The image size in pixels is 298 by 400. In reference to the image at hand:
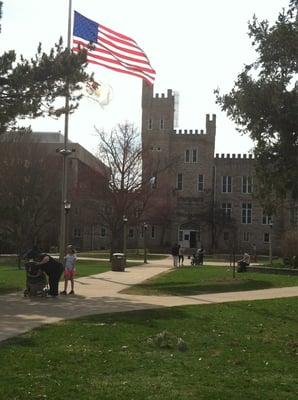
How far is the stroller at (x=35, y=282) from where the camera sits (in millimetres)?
18797

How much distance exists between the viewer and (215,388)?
7.49 metres

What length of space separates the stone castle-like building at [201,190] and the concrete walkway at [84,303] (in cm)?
6373

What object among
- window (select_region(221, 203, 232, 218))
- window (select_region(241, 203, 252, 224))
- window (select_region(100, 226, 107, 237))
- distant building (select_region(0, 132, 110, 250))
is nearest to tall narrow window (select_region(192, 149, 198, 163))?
window (select_region(221, 203, 232, 218))

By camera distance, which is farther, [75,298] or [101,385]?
[75,298]

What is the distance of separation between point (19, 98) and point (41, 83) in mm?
887

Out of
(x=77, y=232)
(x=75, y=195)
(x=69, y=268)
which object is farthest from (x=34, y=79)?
(x=77, y=232)

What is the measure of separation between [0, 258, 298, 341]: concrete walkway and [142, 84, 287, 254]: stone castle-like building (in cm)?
6373

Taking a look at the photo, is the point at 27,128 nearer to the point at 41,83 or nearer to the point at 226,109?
the point at 41,83

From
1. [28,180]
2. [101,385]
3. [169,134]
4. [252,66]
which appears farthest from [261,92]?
[169,134]

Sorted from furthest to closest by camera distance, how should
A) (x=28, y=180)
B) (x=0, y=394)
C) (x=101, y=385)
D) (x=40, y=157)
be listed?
(x=40, y=157)
(x=28, y=180)
(x=101, y=385)
(x=0, y=394)

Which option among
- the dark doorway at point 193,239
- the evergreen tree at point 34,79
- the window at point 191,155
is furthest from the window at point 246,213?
the evergreen tree at point 34,79

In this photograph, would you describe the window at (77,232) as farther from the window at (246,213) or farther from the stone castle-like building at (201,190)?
the window at (246,213)

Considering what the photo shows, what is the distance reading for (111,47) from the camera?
2923 centimetres

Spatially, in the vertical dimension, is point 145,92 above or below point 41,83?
above
